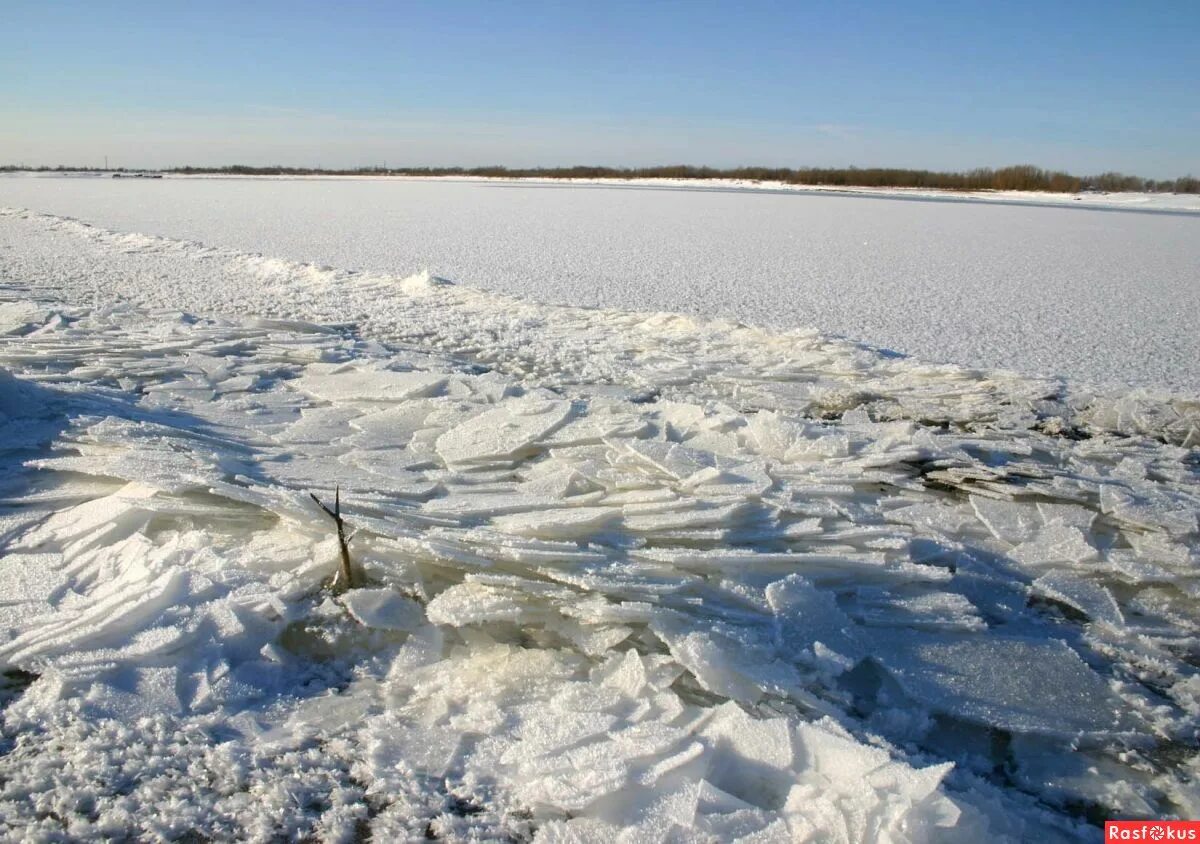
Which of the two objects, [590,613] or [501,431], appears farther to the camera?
[501,431]

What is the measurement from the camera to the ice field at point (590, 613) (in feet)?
4.31

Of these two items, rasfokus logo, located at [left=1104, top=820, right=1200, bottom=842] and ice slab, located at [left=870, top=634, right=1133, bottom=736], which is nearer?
rasfokus logo, located at [left=1104, top=820, right=1200, bottom=842]

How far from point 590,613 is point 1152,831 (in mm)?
1104

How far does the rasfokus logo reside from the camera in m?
1.32

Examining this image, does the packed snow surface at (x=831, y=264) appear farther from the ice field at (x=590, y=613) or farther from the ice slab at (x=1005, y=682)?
the ice slab at (x=1005, y=682)

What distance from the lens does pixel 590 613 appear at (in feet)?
5.57

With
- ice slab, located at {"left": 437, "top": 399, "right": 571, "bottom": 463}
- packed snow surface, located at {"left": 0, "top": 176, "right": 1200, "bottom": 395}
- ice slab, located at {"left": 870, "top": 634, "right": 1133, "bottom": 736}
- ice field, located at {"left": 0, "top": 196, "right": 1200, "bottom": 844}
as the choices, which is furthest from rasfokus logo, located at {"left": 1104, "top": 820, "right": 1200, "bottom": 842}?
packed snow surface, located at {"left": 0, "top": 176, "right": 1200, "bottom": 395}

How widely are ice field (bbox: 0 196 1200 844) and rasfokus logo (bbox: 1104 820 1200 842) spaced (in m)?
0.02

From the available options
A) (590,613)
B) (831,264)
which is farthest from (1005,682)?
(831,264)

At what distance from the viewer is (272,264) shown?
6.95m

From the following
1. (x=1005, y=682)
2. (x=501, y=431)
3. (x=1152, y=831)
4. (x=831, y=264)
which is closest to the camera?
(x=1152, y=831)

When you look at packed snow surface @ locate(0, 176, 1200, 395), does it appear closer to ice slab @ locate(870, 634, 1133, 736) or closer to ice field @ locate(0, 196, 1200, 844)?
ice field @ locate(0, 196, 1200, 844)

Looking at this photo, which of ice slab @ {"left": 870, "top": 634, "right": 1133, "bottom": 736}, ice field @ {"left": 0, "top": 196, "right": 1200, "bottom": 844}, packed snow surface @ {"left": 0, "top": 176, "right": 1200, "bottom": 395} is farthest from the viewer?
packed snow surface @ {"left": 0, "top": 176, "right": 1200, "bottom": 395}

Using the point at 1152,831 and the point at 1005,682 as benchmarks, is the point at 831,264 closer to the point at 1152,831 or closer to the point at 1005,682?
the point at 1005,682
